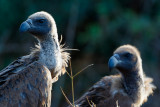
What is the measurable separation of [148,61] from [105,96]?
4421mm

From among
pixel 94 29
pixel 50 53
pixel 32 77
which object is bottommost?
pixel 94 29

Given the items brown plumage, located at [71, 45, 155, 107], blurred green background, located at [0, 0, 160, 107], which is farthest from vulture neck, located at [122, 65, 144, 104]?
blurred green background, located at [0, 0, 160, 107]

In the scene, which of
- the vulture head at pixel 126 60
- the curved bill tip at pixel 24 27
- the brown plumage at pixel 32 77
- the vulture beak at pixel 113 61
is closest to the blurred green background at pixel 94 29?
the vulture head at pixel 126 60

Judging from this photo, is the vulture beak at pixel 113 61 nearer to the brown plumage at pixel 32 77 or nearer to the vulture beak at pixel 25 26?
the brown plumage at pixel 32 77

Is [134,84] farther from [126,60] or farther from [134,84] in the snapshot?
[126,60]

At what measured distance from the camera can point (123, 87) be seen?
4.99 metres

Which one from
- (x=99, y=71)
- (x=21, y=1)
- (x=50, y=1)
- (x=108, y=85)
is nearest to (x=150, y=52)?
(x=99, y=71)

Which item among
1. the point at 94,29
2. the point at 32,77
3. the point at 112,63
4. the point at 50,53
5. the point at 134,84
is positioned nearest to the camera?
the point at 32,77

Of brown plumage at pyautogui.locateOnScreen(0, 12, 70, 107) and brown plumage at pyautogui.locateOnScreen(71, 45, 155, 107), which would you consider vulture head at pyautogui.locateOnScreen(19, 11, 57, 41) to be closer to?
brown plumage at pyautogui.locateOnScreen(0, 12, 70, 107)

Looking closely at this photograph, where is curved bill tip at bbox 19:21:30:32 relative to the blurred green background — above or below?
above

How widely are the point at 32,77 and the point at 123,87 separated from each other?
121 cm

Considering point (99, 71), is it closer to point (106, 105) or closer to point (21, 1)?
point (21, 1)

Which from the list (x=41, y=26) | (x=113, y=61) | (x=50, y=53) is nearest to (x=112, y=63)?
(x=113, y=61)

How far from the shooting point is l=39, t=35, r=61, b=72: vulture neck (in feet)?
14.8
